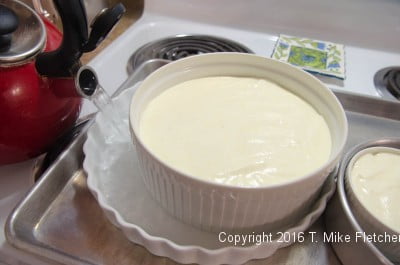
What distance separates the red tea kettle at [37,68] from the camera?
0.42m

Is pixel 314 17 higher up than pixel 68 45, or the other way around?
pixel 68 45

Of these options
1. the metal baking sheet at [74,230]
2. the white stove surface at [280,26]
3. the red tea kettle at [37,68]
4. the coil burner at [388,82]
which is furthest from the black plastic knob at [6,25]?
the coil burner at [388,82]

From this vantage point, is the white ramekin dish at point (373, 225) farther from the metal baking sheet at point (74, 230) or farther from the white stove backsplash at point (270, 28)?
the white stove backsplash at point (270, 28)

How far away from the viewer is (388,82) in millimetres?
793

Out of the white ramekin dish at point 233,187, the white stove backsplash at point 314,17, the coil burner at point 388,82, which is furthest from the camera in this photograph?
the white stove backsplash at point 314,17

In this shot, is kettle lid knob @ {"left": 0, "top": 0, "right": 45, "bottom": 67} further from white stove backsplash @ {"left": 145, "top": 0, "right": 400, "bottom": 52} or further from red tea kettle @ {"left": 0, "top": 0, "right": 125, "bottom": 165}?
white stove backsplash @ {"left": 145, "top": 0, "right": 400, "bottom": 52}

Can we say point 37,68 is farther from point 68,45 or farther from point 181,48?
point 181,48

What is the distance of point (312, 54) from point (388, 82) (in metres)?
0.17

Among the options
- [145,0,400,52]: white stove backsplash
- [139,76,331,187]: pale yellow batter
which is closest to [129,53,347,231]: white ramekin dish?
[139,76,331,187]: pale yellow batter

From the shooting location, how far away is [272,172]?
0.42 meters

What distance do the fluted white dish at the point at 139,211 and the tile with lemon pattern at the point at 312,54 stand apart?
1.32 feet

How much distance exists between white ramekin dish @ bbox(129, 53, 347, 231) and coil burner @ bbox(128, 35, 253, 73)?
0.30 meters

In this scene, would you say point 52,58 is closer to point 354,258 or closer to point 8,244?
point 8,244

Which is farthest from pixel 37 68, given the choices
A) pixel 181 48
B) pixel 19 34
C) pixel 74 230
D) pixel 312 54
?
pixel 312 54
